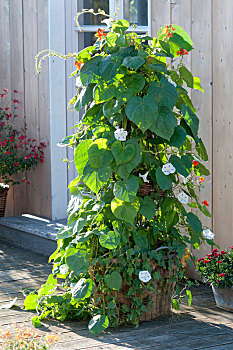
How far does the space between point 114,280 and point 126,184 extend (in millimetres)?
437

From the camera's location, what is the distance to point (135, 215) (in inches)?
101

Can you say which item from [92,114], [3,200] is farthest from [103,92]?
[3,200]

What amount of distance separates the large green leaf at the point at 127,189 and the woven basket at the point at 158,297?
1.35ft

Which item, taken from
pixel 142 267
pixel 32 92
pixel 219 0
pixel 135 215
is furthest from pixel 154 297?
pixel 32 92

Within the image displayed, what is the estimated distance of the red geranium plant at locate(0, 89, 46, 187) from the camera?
4.80 m

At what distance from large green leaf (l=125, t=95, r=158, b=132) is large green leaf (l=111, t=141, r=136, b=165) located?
12 centimetres

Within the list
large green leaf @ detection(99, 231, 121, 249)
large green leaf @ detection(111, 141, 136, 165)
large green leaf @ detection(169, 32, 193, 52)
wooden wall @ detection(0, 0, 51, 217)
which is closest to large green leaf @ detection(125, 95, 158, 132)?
large green leaf @ detection(111, 141, 136, 165)

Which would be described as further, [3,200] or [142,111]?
[3,200]

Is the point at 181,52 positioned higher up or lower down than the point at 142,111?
higher up

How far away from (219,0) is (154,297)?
5.38 ft

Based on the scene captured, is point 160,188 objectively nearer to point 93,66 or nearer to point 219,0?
point 93,66

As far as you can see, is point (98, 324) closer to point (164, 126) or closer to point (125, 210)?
point (125, 210)

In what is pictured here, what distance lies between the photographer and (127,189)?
8.44 feet

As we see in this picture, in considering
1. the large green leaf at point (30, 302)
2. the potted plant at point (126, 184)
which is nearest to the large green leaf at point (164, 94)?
the potted plant at point (126, 184)
